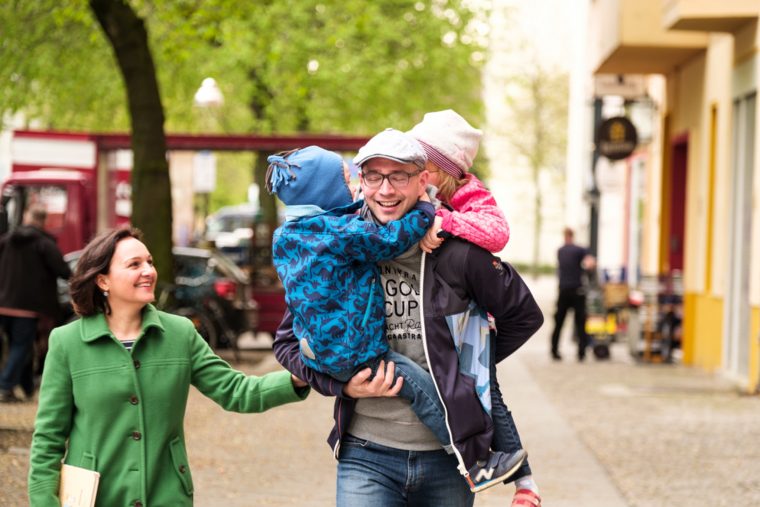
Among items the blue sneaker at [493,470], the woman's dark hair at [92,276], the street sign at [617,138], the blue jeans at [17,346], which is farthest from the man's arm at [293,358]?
the street sign at [617,138]

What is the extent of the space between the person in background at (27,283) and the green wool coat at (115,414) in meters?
8.76

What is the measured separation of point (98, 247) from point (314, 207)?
31.0 inches

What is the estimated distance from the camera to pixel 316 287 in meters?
3.65

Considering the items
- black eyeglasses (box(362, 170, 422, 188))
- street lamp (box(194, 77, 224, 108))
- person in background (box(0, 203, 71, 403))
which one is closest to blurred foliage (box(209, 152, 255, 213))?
street lamp (box(194, 77, 224, 108))

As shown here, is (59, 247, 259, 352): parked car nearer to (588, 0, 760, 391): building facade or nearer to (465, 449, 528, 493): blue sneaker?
(588, 0, 760, 391): building facade

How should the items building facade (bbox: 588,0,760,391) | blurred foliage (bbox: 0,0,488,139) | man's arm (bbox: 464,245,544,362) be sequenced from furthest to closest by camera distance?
blurred foliage (bbox: 0,0,488,139) → building facade (bbox: 588,0,760,391) → man's arm (bbox: 464,245,544,362)

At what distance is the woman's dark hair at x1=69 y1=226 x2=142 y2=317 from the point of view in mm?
4125

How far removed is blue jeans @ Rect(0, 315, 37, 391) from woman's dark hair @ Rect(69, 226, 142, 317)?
8.56 metres

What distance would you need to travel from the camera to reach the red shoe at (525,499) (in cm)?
385

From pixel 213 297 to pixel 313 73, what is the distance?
40.0 feet

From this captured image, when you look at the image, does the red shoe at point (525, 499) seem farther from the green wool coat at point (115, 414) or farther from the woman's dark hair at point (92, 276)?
the woman's dark hair at point (92, 276)

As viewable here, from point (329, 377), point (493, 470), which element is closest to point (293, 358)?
point (329, 377)

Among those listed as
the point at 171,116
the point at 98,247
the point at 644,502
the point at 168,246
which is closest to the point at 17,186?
the point at 168,246

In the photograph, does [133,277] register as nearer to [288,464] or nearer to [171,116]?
[288,464]
